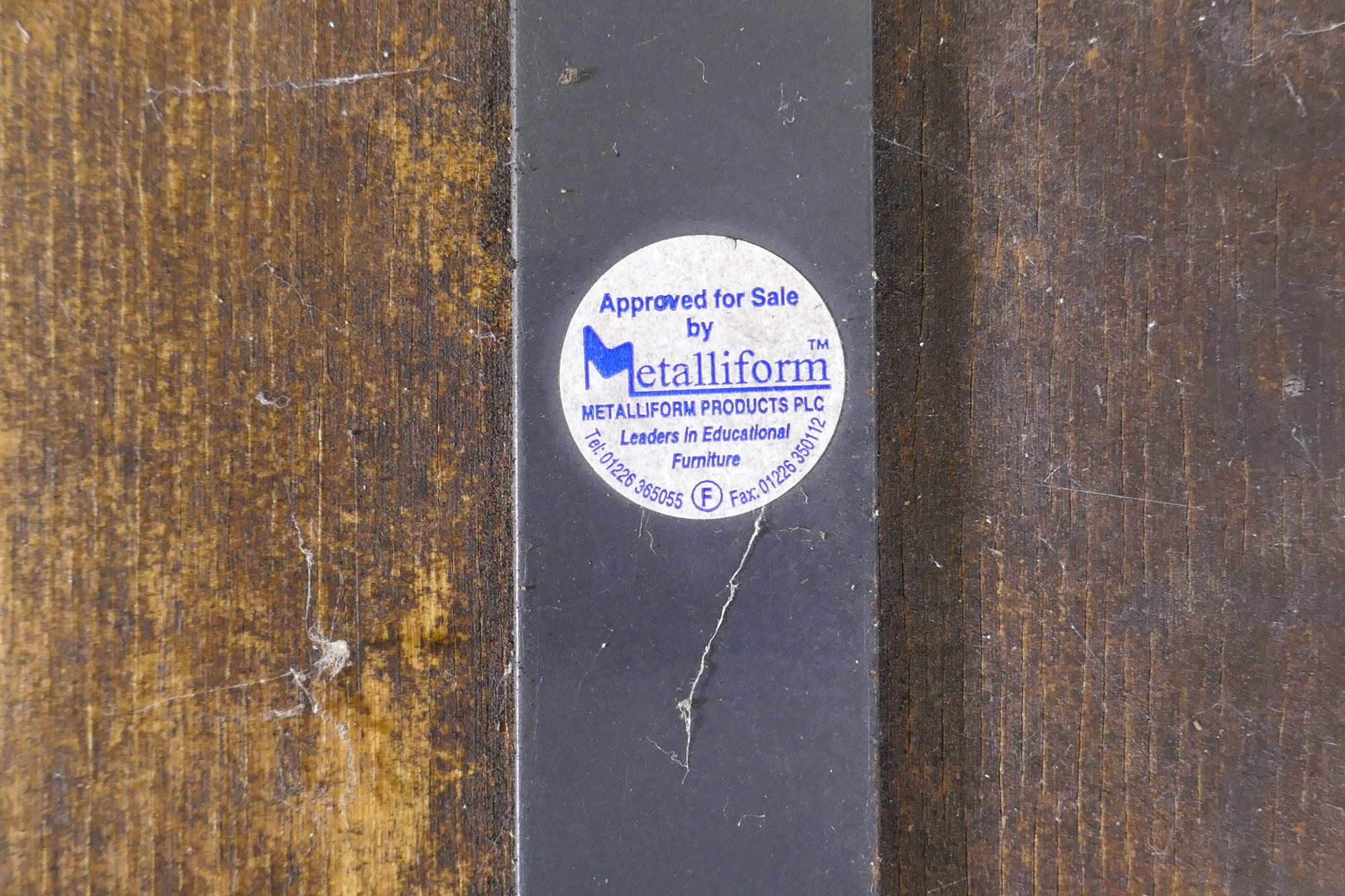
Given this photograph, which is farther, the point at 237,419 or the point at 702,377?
the point at 237,419

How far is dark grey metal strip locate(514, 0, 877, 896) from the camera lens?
0.98 metres

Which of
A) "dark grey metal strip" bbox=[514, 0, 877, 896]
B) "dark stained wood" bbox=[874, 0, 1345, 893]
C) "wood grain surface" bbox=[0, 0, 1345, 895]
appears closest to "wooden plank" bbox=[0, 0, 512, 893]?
"wood grain surface" bbox=[0, 0, 1345, 895]

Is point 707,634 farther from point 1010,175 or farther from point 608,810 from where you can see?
point 1010,175

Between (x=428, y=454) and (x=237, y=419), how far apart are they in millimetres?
293

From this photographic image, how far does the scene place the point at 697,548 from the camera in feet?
3.29

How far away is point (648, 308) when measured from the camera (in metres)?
1.00

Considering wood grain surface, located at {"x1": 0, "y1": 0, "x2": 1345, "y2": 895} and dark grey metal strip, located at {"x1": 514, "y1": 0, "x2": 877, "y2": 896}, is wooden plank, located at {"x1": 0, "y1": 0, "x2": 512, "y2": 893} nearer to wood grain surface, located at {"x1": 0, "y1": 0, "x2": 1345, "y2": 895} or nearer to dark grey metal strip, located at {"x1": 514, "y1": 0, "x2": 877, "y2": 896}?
wood grain surface, located at {"x1": 0, "y1": 0, "x2": 1345, "y2": 895}

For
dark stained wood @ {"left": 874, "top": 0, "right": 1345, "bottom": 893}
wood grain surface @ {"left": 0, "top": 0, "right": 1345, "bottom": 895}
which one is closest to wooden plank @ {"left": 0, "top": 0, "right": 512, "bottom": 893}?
wood grain surface @ {"left": 0, "top": 0, "right": 1345, "bottom": 895}

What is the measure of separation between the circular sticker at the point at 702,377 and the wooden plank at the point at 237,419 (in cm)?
21

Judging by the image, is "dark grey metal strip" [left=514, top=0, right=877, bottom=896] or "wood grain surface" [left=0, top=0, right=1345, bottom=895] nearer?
"dark grey metal strip" [left=514, top=0, right=877, bottom=896]

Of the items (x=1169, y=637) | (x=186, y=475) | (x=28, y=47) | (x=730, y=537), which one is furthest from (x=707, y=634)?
(x=28, y=47)

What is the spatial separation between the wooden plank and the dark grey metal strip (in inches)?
6.9

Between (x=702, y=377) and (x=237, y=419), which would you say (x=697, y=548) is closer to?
(x=702, y=377)

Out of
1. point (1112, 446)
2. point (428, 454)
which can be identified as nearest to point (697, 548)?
point (428, 454)
